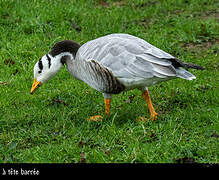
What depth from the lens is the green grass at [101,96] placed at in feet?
15.9

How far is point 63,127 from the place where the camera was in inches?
220

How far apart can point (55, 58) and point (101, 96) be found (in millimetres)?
1202

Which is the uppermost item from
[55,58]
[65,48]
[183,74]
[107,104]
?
[65,48]

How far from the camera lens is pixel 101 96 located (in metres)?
6.83

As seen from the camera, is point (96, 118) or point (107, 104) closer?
point (96, 118)

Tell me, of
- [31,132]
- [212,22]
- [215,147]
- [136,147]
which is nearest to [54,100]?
[31,132]

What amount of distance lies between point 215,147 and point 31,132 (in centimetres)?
246

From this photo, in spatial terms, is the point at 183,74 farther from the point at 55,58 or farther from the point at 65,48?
the point at 55,58

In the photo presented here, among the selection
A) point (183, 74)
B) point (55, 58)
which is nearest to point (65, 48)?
point (55, 58)

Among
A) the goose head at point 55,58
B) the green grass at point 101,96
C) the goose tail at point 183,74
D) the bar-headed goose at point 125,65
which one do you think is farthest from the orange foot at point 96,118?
the goose tail at point 183,74

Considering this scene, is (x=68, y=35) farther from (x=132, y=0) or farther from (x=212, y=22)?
(x=212, y=22)

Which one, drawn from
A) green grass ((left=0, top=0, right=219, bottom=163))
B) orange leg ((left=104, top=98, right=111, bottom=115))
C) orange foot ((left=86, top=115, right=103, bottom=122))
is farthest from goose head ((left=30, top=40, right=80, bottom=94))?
orange foot ((left=86, top=115, right=103, bottom=122))

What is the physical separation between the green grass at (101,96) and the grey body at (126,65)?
0.61m

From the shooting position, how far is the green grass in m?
4.84
